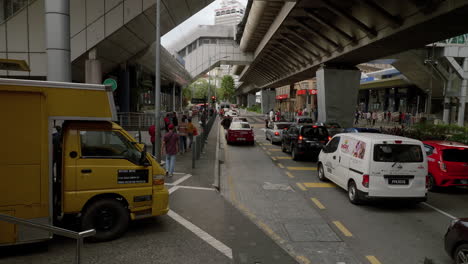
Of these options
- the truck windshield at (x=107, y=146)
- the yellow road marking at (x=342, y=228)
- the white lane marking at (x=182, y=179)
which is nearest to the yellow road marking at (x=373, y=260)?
the yellow road marking at (x=342, y=228)

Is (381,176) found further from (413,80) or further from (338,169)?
(413,80)

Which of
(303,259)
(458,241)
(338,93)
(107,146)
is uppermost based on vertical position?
(338,93)

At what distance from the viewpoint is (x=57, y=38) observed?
9.30 meters

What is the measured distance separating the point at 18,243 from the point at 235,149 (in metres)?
15.3

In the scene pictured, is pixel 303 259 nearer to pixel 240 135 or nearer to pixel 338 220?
pixel 338 220

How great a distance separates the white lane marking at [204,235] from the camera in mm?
5957

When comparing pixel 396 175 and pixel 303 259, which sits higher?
pixel 396 175

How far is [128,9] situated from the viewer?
54.6 ft

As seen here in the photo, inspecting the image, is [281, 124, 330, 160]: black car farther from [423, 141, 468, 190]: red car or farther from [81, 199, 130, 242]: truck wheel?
[81, 199, 130, 242]: truck wheel

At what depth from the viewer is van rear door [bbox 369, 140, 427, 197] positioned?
8.16 metres

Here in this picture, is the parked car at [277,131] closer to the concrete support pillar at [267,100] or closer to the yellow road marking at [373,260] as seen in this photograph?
the yellow road marking at [373,260]

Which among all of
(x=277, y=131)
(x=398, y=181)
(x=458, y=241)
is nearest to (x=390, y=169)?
(x=398, y=181)

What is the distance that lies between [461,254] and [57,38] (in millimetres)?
10431

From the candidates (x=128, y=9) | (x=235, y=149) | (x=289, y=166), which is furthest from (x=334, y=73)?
(x=128, y=9)
